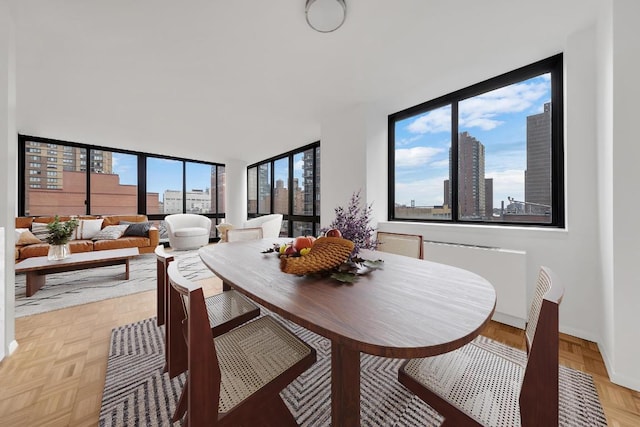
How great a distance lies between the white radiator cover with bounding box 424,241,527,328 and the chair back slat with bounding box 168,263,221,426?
2.29m

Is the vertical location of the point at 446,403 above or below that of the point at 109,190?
below

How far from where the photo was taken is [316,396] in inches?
51.8

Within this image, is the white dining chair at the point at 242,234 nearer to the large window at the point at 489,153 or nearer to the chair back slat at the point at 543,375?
the large window at the point at 489,153

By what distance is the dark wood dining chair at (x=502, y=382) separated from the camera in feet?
1.93

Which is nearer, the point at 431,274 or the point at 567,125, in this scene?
the point at 431,274

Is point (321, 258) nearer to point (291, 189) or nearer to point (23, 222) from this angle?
point (291, 189)

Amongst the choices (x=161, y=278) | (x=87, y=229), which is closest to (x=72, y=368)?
(x=161, y=278)

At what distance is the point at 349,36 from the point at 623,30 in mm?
1699

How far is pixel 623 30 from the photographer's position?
1391mm

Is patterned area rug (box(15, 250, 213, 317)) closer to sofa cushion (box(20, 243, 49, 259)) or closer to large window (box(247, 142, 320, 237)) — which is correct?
sofa cushion (box(20, 243, 49, 259))

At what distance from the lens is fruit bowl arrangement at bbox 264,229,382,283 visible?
1.03m

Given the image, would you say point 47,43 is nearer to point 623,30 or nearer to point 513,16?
point 513,16

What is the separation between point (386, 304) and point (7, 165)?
2603 millimetres

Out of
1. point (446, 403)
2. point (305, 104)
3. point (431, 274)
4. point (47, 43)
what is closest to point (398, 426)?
point (446, 403)
